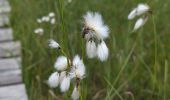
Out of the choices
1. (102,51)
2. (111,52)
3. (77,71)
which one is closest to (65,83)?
(77,71)

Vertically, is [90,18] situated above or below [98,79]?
above

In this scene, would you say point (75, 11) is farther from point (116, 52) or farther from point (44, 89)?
point (44, 89)

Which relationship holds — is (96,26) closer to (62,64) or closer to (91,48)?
(91,48)

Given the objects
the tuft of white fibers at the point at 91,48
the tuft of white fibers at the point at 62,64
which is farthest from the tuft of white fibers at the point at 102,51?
the tuft of white fibers at the point at 62,64

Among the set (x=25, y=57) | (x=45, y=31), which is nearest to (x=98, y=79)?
(x=25, y=57)

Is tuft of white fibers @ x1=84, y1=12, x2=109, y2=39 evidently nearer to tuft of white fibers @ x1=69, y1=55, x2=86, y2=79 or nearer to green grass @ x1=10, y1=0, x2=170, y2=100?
tuft of white fibers @ x1=69, y1=55, x2=86, y2=79

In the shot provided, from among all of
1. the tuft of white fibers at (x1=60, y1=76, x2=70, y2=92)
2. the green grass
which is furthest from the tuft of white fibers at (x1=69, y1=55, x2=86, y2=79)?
the green grass

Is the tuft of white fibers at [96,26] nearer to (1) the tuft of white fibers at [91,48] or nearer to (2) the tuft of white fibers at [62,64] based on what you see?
(1) the tuft of white fibers at [91,48]

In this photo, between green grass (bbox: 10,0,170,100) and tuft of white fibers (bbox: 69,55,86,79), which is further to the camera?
green grass (bbox: 10,0,170,100)
